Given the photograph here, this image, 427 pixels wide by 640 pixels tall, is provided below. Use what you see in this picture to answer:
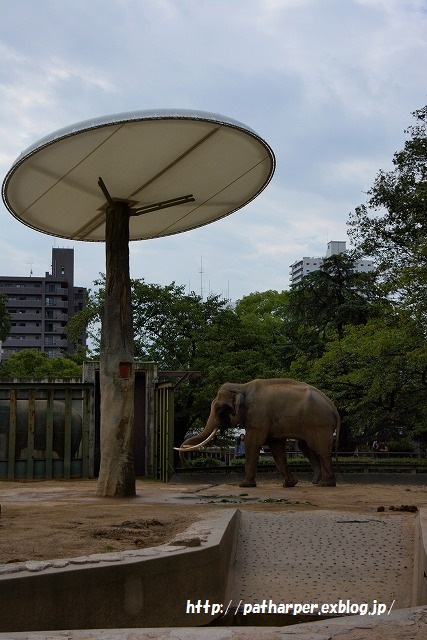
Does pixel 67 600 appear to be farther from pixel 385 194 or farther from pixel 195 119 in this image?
pixel 385 194

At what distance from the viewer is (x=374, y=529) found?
9414 mm

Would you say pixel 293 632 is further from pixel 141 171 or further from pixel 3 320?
pixel 3 320

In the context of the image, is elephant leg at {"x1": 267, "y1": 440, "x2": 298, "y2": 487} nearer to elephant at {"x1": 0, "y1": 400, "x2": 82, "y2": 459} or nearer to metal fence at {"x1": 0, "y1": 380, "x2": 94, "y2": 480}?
metal fence at {"x1": 0, "y1": 380, "x2": 94, "y2": 480}

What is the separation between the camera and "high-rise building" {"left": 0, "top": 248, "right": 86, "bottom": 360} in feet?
341

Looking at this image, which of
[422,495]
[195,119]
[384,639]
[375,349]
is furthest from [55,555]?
[375,349]

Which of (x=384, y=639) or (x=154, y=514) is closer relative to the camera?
(x=384, y=639)

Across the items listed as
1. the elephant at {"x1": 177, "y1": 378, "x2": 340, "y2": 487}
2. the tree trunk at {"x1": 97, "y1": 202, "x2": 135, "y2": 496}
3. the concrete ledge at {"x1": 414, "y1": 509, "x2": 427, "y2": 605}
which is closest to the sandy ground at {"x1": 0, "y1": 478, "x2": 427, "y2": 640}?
the concrete ledge at {"x1": 414, "y1": 509, "x2": 427, "y2": 605}

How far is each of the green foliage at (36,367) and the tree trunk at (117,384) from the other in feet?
128

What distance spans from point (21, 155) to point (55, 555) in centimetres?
737

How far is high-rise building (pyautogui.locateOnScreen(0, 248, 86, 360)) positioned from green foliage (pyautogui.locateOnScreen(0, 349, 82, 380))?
48.3 metres

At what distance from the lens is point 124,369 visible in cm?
1310

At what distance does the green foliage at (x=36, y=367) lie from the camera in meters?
52.5

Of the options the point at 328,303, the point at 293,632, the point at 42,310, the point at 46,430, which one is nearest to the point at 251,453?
the point at 46,430

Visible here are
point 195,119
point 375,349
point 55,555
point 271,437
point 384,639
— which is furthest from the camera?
point 375,349
